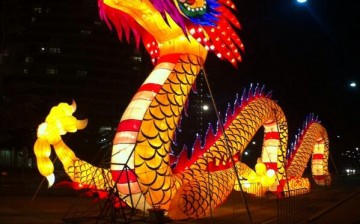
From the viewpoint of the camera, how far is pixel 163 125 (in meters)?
9.19

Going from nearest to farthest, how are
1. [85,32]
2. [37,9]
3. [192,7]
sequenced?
[192,7] → [85,32] → [37,9]

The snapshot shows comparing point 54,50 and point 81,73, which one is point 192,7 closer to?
point 81,73

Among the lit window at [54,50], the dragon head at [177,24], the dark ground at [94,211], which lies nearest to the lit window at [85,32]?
the lit window at [54,50]

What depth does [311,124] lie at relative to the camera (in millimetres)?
20641

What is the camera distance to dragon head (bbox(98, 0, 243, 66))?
30.8 feet

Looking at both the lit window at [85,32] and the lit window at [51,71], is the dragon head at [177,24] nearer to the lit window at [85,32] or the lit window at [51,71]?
the lit window at [51,71]

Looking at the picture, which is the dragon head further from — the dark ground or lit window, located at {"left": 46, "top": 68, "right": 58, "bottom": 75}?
lit window, located at {"left": 46, "top": 68, "right": 58, "bottom": 75}

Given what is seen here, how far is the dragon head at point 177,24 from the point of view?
940cm

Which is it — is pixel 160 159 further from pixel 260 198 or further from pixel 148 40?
pixel 260 198

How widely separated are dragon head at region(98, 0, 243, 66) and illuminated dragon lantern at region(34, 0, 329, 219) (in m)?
0.02

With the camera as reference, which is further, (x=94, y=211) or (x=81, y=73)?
(x=81, y=73)

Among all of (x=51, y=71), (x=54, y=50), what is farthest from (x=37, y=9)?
(x=51, y=71)

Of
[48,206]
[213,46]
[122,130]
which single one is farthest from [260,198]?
[122,130]

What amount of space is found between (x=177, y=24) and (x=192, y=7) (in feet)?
2.11
